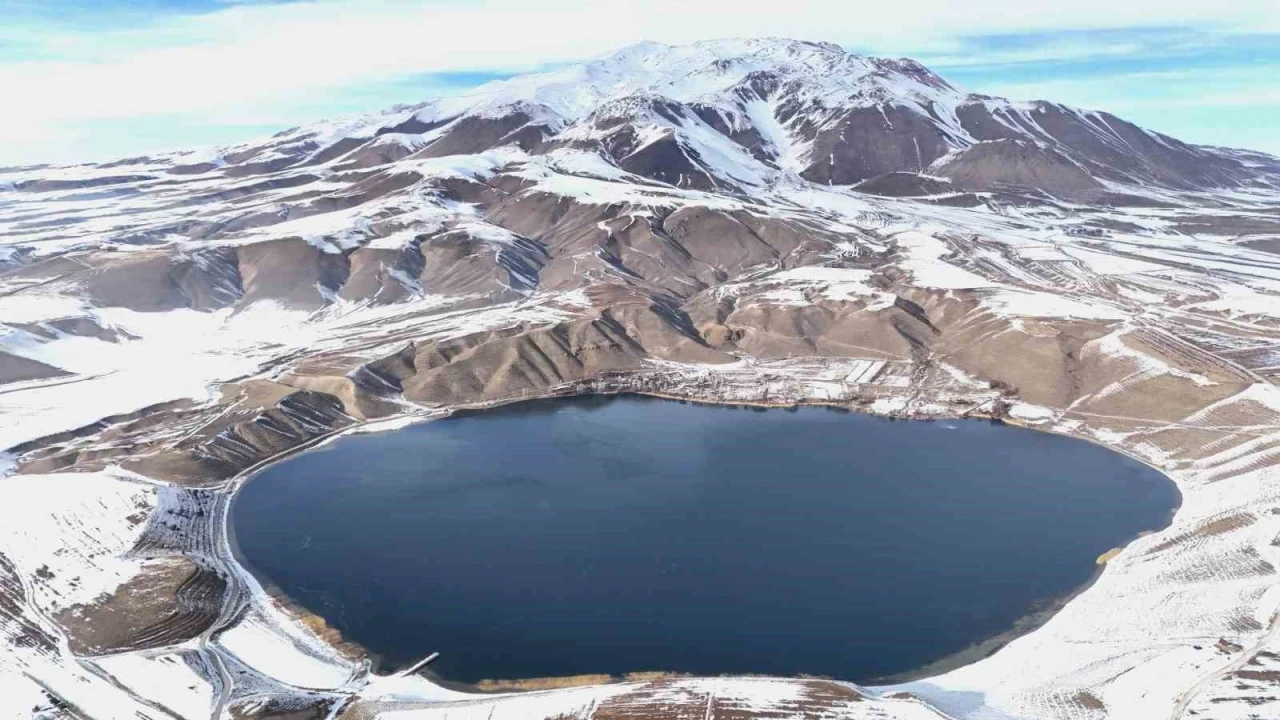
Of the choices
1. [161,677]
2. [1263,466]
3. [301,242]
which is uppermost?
[301,242]

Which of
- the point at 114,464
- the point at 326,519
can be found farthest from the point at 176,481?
the point at 326,519

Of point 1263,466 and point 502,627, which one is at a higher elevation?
point 1263,466

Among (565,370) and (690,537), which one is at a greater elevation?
(565,370)

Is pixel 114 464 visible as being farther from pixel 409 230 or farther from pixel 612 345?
pixel 409 230

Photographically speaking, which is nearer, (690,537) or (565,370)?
(690,537)

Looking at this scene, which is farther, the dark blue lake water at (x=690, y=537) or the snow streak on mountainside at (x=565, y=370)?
the dark blue lake water at (x=690, y=537)
